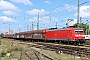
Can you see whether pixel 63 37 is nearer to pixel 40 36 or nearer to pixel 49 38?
pixel 49 38

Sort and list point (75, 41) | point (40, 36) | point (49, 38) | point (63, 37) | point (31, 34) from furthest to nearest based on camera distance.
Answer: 1. point (31, 34)
2. point (40, 36)
3. point (49, 38)
4. point (63, 37)
5. point (75, 41)

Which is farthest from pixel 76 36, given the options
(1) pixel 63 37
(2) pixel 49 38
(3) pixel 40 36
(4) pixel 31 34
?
(4) pixel 31 34

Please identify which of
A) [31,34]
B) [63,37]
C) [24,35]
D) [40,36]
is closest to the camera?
[63,37]

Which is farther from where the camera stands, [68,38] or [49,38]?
[49,38]

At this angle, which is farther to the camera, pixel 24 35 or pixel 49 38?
pixel 24 35

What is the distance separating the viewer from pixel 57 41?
4084 cm

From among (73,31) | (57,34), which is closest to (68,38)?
(73,31)

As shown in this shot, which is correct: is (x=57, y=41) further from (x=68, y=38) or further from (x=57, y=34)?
(x=68, y=38)

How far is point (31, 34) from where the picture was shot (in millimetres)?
58062

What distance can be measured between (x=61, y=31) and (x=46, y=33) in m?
9.39

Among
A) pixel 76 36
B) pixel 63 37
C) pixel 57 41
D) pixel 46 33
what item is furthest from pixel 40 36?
pixel 76 36

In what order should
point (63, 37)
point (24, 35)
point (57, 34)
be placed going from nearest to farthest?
point (63, 37)
point (57, 34)
point (24, 35)

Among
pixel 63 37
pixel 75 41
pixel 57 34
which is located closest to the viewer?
pixel 75 41

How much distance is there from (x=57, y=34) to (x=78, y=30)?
239 inches
